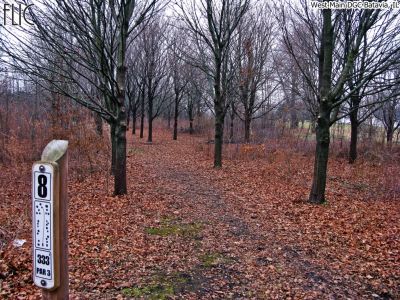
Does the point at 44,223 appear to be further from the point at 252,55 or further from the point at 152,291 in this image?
the point at 252,55

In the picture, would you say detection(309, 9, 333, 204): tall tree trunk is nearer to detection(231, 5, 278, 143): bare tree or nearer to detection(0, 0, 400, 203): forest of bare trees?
detection(0, 0, 400, 203): forest of bare trees

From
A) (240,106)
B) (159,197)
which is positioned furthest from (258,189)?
(240,106)

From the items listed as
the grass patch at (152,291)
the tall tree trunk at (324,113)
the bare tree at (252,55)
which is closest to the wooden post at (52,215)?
the grass patch at (152,291)

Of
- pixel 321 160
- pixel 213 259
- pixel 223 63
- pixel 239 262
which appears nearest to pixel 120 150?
pixel 213 259

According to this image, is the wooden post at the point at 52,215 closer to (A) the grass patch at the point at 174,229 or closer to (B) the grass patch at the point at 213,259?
(B) the grass patch at the point at 213,259

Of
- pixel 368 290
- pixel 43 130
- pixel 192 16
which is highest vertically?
pixel 192 16

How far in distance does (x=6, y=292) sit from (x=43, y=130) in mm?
11379

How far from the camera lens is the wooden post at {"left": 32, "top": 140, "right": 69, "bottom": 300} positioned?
1962 millimetres

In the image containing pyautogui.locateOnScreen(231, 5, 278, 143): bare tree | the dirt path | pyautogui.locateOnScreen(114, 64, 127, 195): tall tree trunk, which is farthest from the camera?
pyautogui.locateOnScreen(231, 5, 278, 143): bare tree

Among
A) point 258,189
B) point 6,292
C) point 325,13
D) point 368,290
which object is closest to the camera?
point 6,292

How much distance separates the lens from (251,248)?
17.6 ft

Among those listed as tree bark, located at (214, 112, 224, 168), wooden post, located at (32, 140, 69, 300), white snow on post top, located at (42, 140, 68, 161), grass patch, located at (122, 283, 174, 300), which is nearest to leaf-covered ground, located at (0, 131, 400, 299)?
grass patch, located at (122, 283, 174, 300)

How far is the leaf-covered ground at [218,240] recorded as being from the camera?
402 cm

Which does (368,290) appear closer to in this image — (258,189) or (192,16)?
(258,189)
